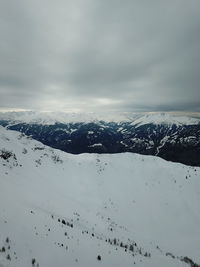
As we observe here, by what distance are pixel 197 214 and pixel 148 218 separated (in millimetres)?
9113

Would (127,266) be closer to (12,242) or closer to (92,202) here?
(12,242)

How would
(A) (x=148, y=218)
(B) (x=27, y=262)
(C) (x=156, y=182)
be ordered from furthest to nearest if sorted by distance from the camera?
(C) (x=156, y=182)
(A) (x=148, y=218)
(B) (x=27, y=262)

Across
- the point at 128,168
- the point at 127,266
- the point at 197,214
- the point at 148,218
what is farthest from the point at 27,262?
the point at 128,168

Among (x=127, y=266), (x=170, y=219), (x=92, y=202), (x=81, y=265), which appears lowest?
(x=170, y=219)

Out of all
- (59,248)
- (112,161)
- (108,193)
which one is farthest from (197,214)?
(59,248)

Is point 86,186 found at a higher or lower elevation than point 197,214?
higher

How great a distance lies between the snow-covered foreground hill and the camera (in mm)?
12664

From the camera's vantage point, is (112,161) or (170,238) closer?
(170,238)

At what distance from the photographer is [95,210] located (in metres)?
32.8

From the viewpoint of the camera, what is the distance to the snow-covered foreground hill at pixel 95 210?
12664 mm

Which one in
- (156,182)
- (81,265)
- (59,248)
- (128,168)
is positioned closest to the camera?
(81,265)

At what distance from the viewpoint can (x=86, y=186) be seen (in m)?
43.0

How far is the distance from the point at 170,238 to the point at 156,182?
17514mm

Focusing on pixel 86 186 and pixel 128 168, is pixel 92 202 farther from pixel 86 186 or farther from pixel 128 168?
pixel 128 168
